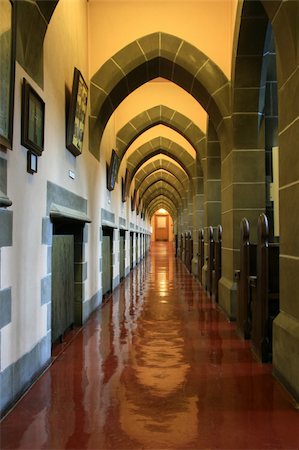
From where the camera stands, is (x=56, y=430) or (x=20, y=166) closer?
(x=56, y=430)

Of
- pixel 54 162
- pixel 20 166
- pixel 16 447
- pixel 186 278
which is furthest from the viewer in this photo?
pixel 186 278

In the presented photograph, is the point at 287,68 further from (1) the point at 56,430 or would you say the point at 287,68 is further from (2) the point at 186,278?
(2) the point at 186,278

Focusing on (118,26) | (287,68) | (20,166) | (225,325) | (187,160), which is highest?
Answer: (118,26)

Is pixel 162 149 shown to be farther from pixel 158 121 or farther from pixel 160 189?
pixel 160 189

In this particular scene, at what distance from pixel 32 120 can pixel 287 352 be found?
2258mm

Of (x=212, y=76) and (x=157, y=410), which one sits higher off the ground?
(x=212, y=76)

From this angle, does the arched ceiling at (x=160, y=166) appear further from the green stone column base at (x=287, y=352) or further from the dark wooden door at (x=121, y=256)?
the green stone column base at (x=287, y=352)

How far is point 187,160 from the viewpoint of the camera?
416 inches

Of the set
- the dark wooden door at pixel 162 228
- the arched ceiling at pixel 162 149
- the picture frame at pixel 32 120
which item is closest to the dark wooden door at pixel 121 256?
the arched ceiling at pixel 162 149

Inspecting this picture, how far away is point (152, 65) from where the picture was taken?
545 cm

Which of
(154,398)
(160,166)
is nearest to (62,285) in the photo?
(154,398)

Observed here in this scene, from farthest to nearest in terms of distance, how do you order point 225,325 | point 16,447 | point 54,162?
point 225,325 < point 54,162 < point 16,447

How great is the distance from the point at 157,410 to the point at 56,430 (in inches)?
22.2

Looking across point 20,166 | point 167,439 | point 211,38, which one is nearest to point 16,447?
point 167,439
